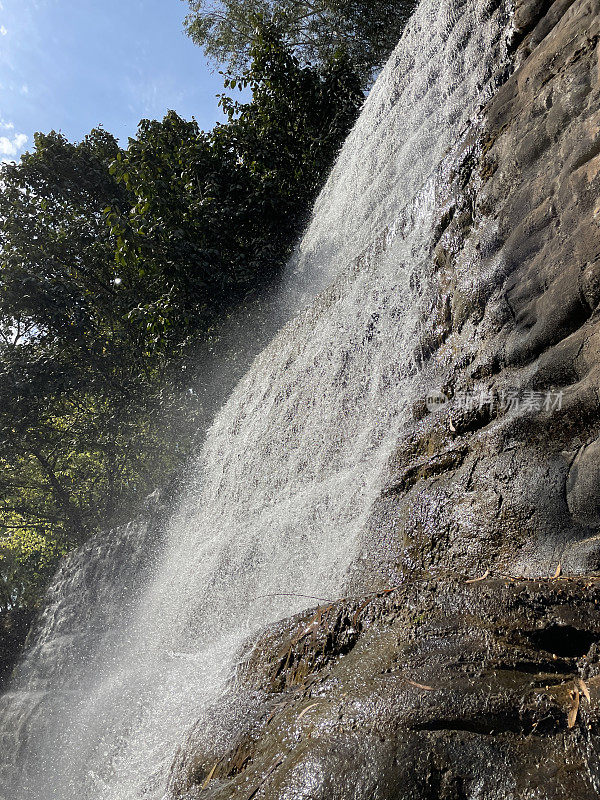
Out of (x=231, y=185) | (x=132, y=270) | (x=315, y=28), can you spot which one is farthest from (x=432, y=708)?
(x=315, y=28)

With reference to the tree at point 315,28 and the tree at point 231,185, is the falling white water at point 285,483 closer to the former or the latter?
the tree at point 231,185

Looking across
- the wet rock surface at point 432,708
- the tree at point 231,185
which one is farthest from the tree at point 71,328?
the wet rock surface at point 432,708

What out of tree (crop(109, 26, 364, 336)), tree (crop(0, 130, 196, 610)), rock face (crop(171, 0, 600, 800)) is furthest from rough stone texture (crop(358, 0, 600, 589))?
tree (crop(0, 130, 196, 610))

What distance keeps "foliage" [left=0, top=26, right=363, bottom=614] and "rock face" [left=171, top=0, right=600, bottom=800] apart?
25.9 ft

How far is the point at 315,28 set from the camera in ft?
57.8

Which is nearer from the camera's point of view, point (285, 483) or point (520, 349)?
point (520, 349)

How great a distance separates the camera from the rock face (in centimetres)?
196

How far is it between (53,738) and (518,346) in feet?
21.7

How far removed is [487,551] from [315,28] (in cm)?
1769

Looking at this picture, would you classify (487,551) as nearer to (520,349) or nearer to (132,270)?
(520,349)

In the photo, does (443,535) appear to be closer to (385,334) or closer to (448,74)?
(385,334)

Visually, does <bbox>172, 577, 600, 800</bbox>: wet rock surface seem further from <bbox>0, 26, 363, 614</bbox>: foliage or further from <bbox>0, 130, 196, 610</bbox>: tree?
<bbox>0, 130, 196, 610</bbox>: tree

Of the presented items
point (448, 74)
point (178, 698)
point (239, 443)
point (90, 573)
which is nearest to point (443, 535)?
point (178, 698)

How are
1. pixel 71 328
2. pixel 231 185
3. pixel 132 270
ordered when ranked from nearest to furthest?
pixel 231 185 → pixel 132 270 → pixel 71 328
